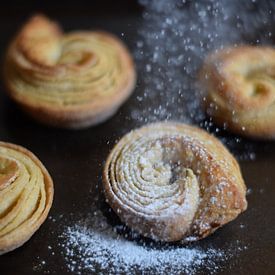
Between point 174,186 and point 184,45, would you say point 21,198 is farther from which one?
point 184,45

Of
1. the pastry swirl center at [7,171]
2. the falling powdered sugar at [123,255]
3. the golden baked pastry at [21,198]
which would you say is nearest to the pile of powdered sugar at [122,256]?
the falling powdered sugar at [123,255]

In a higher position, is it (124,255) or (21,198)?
(21,198)

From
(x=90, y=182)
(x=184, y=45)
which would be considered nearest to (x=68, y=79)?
(x=90, y=182)

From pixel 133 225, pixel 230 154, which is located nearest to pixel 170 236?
pixel 133 225

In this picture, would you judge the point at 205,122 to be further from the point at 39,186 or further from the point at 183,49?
the point at 39,186

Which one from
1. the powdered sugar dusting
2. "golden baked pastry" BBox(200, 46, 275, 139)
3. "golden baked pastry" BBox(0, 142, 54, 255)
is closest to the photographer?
"golden baked pastry" BBox(0, 142, 54, 255)

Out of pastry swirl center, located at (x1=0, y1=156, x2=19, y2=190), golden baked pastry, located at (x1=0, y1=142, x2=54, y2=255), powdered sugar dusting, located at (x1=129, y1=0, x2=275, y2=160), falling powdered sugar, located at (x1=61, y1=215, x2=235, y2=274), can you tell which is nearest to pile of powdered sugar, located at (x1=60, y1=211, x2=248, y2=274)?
falling powdered sugar, located at (x1=61, y1=215, x2=235, y2=274)

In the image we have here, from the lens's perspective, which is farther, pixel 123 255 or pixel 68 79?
pixel 68 79

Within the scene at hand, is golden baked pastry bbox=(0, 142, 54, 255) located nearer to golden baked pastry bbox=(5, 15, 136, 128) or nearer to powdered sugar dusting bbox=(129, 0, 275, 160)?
golden baked pastry bbox=(5, 15, 136, 128)
